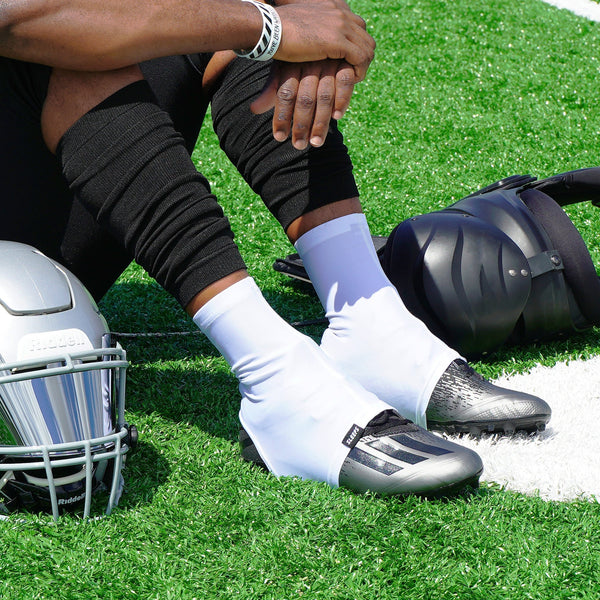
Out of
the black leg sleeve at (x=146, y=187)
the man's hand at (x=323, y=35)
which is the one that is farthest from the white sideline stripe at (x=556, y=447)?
the man's hand at (x=323, y=35)

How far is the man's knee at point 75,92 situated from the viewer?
48.3 inches

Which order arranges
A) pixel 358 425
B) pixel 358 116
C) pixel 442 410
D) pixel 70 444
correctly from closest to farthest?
1. pixel 70 444
2. pixel 358 425
3. pixel 442 410
4. pixel 358 116

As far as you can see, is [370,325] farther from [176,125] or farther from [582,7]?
[582,7]

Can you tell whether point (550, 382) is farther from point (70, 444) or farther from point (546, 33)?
point (546, 33)

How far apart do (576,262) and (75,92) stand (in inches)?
44.4

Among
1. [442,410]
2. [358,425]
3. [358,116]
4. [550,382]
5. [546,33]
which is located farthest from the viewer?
[546,33]

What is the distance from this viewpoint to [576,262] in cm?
180

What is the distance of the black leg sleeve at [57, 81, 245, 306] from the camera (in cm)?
121

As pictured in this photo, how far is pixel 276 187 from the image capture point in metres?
1.51

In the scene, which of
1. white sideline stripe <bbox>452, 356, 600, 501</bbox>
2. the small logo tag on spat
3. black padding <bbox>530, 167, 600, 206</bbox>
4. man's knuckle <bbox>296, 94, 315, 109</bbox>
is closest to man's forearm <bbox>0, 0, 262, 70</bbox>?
man's knuckle <bbox>296, 94, 315, 109</bbox>

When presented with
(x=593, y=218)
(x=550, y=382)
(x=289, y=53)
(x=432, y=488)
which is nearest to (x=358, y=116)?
(x=593, y=218)

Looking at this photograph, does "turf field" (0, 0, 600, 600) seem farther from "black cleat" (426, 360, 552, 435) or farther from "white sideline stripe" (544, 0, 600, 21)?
"white sideline stripe" (544, 0, 600, 21)

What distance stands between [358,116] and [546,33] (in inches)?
70.1

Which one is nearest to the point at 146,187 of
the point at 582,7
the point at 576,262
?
the point at 576,262
